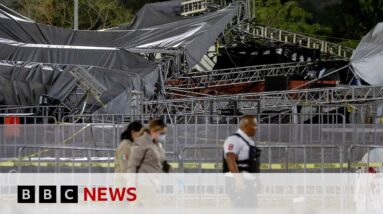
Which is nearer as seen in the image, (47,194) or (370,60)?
(47,194)

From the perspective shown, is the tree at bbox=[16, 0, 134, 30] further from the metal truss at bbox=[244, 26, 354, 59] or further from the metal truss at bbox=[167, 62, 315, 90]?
the metal truss at bbox=[167, 62, 315, 90]

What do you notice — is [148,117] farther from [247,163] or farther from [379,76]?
[379,76]

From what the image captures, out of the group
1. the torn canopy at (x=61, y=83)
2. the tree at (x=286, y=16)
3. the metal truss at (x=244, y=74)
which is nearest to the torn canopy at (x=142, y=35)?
the metal truss at (x=244, y=74)

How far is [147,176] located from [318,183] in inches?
197

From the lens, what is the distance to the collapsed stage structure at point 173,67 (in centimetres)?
3056

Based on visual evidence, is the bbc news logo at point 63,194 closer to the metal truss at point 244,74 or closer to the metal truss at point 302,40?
the metal truss at point 244,74

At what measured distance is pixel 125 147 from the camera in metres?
13.7

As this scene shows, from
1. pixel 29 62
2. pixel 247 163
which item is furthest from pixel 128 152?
pixel 29 62

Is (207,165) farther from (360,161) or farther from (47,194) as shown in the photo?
(47,194)

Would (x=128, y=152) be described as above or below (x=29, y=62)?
below

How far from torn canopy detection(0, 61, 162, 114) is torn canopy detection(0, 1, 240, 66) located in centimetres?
311

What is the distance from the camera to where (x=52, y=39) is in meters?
38.6

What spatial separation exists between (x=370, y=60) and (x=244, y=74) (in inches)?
292

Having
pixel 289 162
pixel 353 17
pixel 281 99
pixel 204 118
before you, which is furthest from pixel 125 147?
pixel 353 17
